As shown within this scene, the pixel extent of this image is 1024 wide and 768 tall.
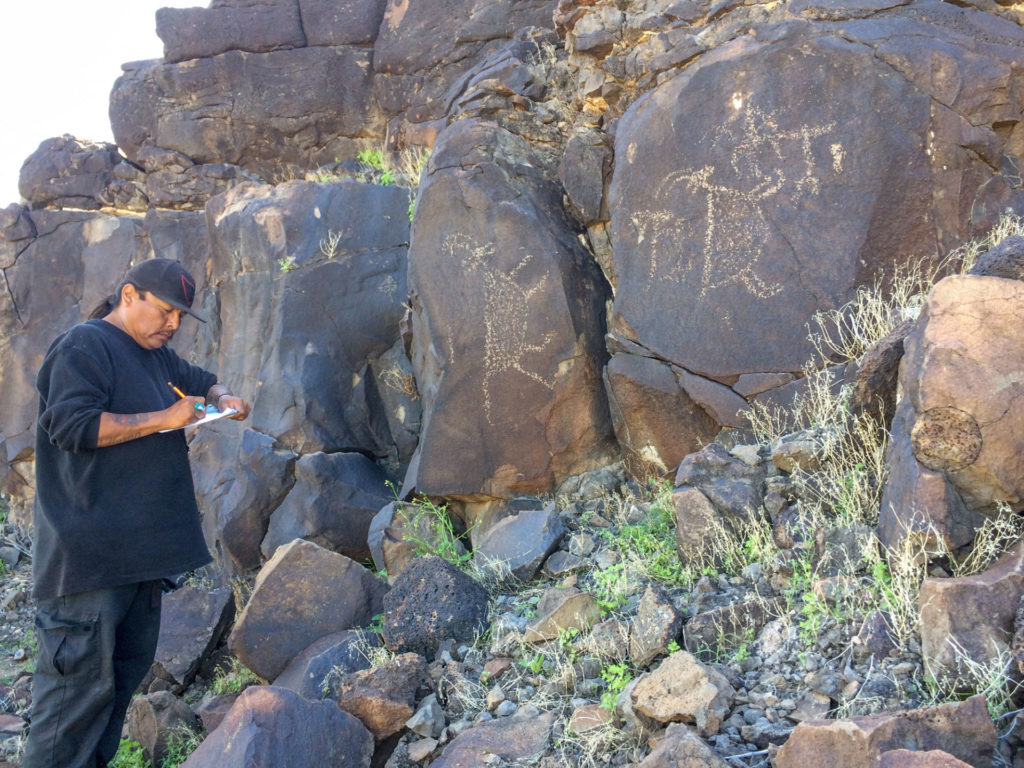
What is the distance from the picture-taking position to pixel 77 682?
3.30 m

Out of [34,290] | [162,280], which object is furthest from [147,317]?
[34,290]

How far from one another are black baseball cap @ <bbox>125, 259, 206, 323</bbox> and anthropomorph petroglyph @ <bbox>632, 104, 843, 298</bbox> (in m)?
2.70

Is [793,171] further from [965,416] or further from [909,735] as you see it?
[909,735]

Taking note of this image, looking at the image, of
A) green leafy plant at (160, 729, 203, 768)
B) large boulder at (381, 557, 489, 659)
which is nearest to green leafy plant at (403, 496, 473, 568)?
large boulder at (381, 557, 489, 659)

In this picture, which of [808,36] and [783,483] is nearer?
[783,483]

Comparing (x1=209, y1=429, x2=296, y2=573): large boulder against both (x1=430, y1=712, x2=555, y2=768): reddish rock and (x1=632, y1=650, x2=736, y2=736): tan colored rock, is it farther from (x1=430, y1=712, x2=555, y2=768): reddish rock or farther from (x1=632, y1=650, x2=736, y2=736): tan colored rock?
(x1=632, y1=650, x2=736, y2=736): tan colored rock

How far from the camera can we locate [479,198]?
18.9ft

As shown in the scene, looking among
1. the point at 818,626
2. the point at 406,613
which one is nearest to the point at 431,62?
the point at 406,613

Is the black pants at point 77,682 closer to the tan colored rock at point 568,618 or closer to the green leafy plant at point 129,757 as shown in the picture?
the green leafy plant at point 129,757

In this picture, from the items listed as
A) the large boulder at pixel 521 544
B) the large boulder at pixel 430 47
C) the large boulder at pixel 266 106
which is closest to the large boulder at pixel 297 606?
the large boulder at pixel 521 544

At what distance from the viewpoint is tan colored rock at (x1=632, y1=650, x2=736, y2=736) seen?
8.94 ft

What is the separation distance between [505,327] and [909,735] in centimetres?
377

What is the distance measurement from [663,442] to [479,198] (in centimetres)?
199

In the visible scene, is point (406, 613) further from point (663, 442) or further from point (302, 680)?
point (663, 442)
